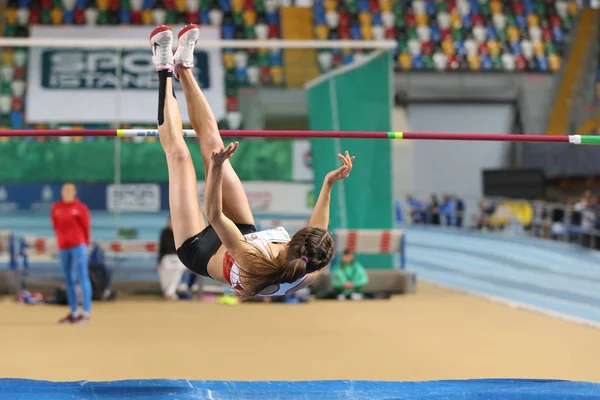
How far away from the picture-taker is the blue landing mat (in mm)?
4355

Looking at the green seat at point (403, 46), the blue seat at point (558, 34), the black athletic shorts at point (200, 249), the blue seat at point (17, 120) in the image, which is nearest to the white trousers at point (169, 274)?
the blue seat at point (17, 120)

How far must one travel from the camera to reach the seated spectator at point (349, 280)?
1002 centimetres

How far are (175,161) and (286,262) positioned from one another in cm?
81

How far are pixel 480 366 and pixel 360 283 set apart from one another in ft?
14.2

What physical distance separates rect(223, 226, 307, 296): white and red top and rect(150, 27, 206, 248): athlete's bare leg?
27 cm

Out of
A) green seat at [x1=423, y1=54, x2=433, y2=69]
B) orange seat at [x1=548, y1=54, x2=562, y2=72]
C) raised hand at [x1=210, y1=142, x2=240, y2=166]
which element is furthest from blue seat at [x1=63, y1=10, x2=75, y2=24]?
raised hand at [x1=210, y1=142, x2=240, y2=166]

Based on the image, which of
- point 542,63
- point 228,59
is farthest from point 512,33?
point 228,59

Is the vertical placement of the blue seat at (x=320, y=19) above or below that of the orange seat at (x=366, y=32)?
above

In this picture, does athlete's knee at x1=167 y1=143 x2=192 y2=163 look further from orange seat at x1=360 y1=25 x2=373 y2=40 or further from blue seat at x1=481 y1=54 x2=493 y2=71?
blue seat at x1=481 y1=54 x2=493 y2=71

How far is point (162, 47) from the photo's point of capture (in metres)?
4.39

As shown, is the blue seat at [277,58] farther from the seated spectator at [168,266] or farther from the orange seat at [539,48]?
the orange seat at [539,48]

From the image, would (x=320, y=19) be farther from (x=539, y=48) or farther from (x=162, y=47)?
(x=162, y=47)

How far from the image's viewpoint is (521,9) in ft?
74.7

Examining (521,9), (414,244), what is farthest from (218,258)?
(521,9)
